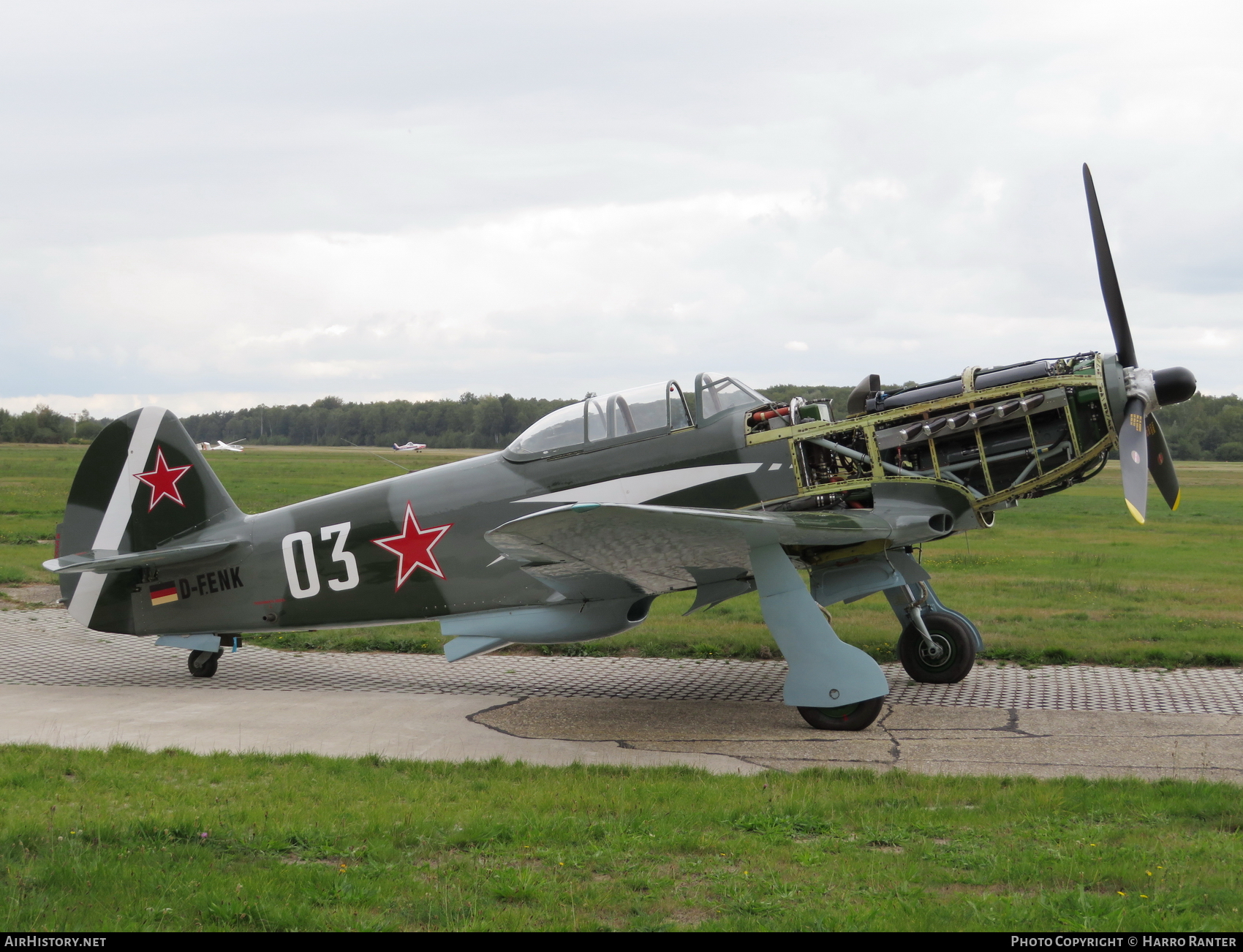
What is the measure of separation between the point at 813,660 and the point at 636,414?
2772mm

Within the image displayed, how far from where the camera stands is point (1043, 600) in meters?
14.6

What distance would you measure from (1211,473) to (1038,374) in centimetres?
6923

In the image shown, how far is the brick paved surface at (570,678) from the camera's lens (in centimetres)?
887

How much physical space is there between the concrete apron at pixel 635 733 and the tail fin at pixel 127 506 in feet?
4.32

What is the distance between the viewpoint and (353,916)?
395 centimetres

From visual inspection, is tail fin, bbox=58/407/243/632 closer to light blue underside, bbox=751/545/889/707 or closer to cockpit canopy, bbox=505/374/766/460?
cockpit canopy, bbox=505/374/766/460

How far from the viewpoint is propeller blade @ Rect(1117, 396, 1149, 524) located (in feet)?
25.5

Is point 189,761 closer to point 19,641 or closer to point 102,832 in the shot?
point 102,832

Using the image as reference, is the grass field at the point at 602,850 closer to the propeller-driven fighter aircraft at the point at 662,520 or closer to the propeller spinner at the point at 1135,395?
the propeller-driven fighter aircraft at the point at 662,520

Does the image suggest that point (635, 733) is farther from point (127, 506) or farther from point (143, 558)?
point (127, 506)

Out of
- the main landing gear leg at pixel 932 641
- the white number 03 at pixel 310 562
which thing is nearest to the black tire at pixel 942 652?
the main landing gear leg at pixel 932 641

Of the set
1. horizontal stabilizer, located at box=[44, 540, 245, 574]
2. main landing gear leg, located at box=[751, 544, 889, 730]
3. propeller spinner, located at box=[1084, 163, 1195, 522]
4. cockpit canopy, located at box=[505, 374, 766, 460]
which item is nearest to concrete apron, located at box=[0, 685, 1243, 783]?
main landing gear leg, located at box=[751, 544, 889, 730]
